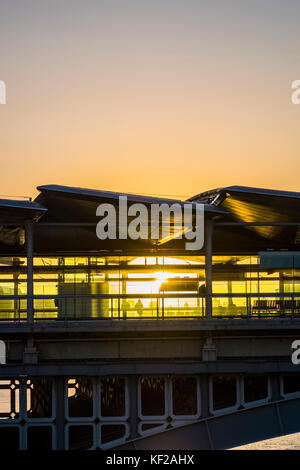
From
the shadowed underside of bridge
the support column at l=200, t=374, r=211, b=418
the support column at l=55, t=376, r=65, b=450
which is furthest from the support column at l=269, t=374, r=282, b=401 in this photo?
the support column at l=55, t=376, r=65, b=450

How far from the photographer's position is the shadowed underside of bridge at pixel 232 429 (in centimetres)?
3409

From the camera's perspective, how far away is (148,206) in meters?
34.6

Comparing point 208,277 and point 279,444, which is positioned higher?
point 208,277

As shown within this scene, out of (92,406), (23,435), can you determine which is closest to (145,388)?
(92,406)

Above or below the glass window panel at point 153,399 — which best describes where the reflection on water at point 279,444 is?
below

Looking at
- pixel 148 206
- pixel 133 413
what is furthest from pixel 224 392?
pixel 148 206

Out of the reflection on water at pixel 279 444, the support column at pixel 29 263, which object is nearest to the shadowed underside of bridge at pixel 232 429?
→ the support column at pixel 29 263

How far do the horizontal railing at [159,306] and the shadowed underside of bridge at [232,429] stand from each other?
3.70m

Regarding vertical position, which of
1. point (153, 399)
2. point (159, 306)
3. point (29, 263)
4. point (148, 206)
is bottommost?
point (153, 399)

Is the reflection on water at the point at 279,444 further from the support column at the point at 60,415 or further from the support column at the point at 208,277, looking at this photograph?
the support column at the point at 60,415

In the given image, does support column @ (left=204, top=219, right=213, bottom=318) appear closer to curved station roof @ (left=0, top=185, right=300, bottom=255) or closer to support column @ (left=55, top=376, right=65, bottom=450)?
curved station roof @ (left=0, top=185, right=300, bottom=255)

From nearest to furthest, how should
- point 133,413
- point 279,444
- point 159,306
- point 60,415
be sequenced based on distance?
point 60,415
point 133,413
point 159,306
point 279,444

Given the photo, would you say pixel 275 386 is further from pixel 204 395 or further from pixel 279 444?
pixel 279 444

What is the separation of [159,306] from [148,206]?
4009 mm
